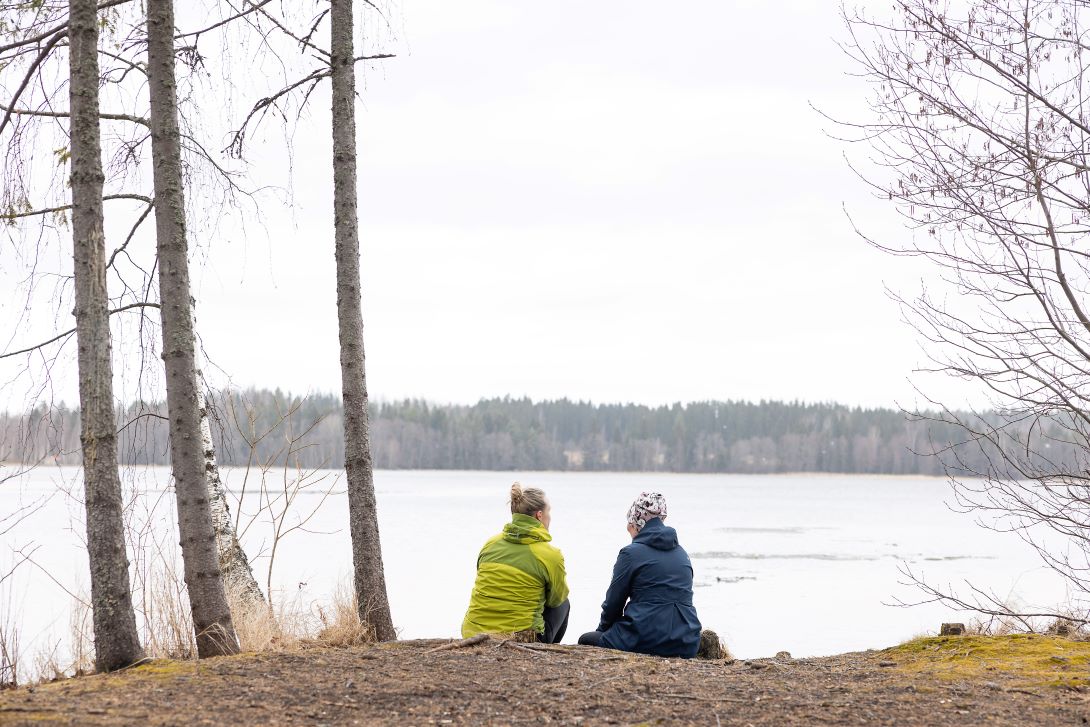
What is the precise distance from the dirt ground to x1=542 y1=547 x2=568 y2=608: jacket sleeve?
2.02 ft

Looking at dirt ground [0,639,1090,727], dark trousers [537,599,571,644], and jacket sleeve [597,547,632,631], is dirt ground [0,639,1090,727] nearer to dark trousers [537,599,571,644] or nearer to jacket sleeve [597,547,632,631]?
jacket sleeve [597,547,632,631]

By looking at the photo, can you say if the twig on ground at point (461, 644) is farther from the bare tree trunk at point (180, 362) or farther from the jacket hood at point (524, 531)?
the bare tree trunk at point (180, 362)

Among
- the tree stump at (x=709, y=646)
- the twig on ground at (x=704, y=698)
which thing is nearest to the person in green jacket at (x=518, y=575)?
the tree stump at (x=709, y=646)

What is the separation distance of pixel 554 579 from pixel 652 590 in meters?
0.62

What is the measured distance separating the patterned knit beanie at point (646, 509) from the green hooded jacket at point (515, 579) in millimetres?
546

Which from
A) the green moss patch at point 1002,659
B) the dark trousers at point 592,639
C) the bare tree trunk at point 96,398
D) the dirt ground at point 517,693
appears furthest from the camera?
the dark trousers at point 592,639

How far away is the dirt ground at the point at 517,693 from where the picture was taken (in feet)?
13.4

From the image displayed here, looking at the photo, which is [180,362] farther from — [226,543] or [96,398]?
[226,543]

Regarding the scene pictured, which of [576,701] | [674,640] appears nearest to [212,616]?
[576,701]

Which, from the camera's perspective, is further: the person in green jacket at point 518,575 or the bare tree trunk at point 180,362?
the person in green jacket at point 518,575

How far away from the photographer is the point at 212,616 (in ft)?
17.8

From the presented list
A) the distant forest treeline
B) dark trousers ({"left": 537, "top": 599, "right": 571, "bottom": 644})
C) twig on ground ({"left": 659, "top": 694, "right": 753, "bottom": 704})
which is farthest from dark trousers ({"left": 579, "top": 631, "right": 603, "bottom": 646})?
the distant forest treeline

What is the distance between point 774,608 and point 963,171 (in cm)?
1155

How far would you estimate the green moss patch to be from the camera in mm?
5285
